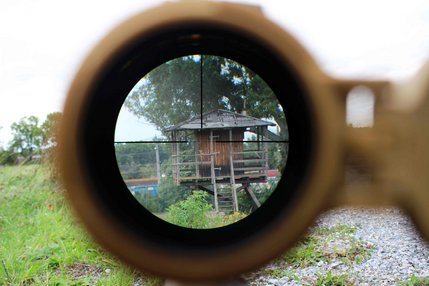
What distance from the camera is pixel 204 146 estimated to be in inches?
27.7

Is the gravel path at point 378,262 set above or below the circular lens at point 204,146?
below

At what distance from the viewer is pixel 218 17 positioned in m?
0.34

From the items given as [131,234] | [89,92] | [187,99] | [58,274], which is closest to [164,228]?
[131,234]

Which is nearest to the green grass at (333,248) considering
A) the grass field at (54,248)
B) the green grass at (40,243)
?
the grass field at (54,248)

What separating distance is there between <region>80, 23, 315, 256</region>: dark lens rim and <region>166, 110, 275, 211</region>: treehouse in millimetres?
229

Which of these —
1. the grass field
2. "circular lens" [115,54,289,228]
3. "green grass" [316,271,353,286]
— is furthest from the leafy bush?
"green grass" [316,271,353,286]

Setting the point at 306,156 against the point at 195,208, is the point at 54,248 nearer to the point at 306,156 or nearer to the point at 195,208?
the point at 195,208

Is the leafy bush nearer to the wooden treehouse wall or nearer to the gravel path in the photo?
the wooden treehouse wall

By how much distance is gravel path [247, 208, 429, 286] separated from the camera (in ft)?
3.97

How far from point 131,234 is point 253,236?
118mm

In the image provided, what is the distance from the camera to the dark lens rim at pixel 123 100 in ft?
1.17

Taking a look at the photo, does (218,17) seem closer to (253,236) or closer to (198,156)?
(253,236)

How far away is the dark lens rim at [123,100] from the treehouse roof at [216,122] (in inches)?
9.3

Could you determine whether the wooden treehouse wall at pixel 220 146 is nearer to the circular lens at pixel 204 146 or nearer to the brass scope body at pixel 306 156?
the circular lens at pixel 204 146
